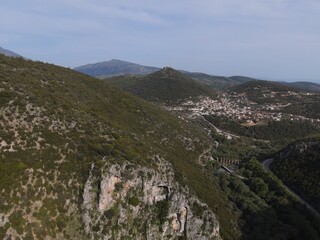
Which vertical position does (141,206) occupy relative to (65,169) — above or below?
below

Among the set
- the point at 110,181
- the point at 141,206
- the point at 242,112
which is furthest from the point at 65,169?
the point at 242,112

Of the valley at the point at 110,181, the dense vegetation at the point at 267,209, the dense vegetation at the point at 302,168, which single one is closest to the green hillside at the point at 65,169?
the valley at the point at 110,181

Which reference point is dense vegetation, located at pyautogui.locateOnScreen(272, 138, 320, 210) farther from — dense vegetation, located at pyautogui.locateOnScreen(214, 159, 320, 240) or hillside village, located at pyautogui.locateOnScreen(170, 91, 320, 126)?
hillside village, located at pyautogui.locateOnScreen(170, 91, 320, 126)

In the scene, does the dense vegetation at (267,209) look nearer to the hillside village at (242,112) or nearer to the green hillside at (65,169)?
the green hillside at (65,169)

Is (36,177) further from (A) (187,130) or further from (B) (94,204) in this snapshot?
(A) (187,130)

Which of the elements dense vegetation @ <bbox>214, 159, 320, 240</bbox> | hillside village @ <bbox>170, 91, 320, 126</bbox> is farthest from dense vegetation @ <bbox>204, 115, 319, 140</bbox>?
dense vegetation @ <bbox>214, 159, 320, 240</bbox>

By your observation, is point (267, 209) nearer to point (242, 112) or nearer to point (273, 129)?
point (273, 129)
